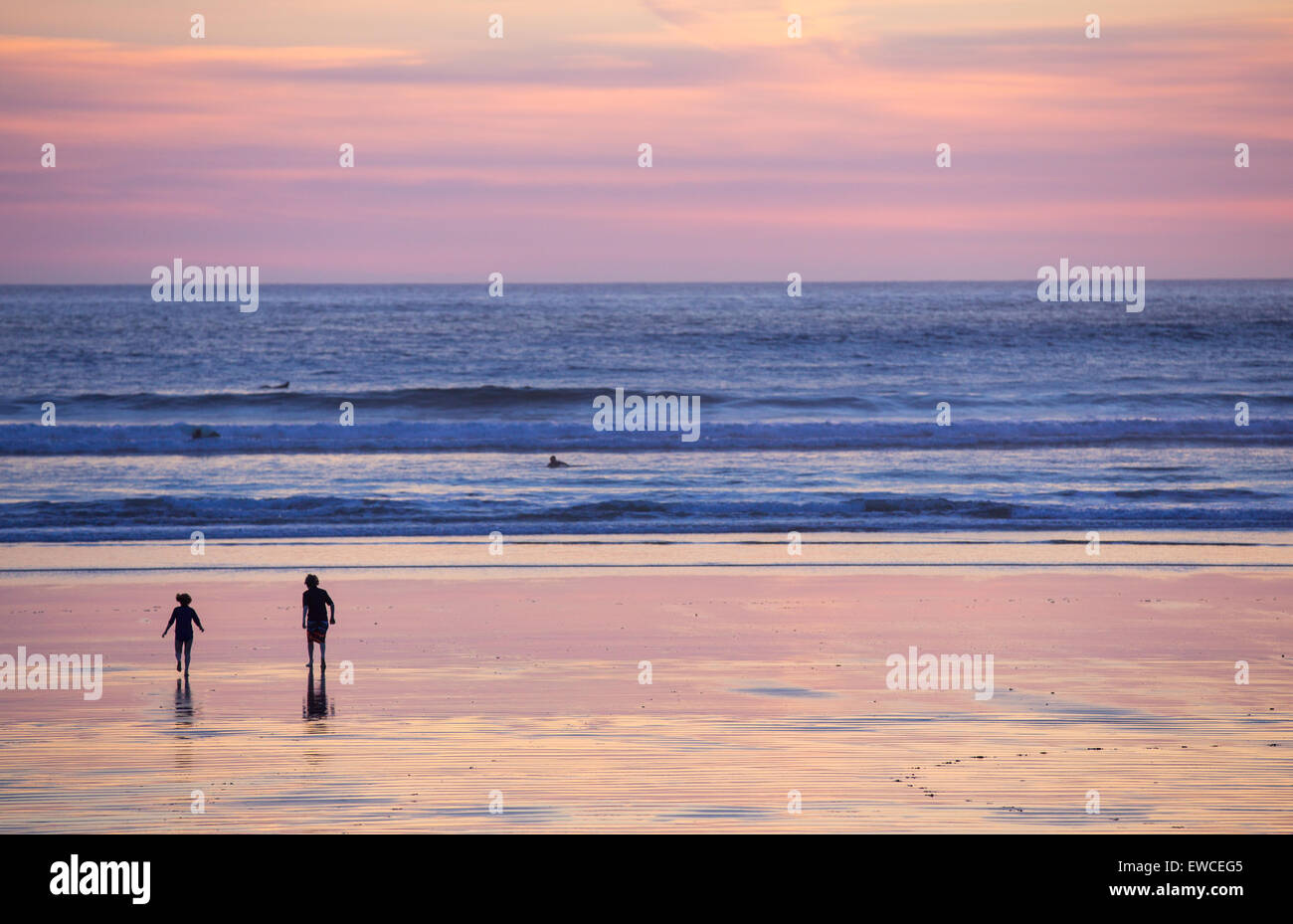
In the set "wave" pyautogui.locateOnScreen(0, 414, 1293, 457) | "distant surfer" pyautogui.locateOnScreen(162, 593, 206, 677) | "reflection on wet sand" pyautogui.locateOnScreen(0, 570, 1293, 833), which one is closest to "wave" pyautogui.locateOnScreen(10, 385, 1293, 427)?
"wave" pyautogui.locateOnScreen(0, 414, 1293, 457)

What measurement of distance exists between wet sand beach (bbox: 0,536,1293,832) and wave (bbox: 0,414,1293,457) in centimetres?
1686

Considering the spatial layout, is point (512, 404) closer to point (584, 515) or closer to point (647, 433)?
point (647, 433)

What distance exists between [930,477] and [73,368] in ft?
155

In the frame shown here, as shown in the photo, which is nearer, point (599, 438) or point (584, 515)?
point (584, 515)

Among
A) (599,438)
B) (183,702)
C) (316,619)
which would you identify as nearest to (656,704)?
(316,619)

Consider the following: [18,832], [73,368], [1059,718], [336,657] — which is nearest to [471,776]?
[18,832]

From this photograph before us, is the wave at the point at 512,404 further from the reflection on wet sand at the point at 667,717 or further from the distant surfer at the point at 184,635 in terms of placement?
the distant surfer at the point at 184,635

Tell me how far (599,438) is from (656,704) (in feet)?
84.6

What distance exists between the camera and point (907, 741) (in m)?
10.1

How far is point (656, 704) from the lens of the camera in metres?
11.3

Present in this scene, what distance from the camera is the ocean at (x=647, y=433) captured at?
2439 centimetres

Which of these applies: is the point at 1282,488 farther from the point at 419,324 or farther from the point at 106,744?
the point at 419,324

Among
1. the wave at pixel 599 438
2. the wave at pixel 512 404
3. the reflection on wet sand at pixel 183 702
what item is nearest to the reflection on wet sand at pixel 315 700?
the reflection on wet sand at pixel 183 702

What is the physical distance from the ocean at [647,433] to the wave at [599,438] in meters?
0.15
